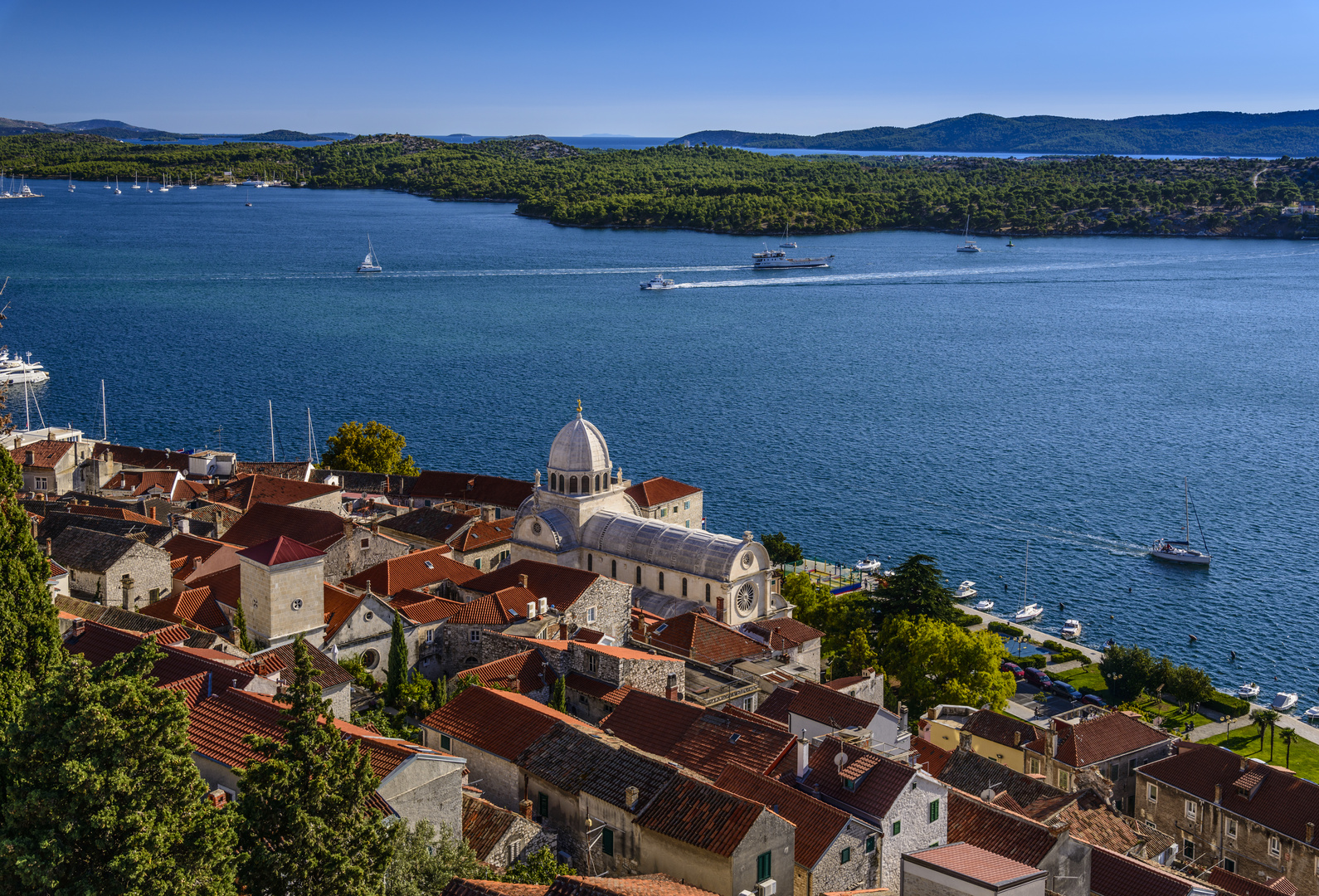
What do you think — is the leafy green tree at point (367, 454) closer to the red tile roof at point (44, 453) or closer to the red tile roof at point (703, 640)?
the red tile roof at point (44, 453)

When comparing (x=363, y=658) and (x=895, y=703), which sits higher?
(x=363, y=658)

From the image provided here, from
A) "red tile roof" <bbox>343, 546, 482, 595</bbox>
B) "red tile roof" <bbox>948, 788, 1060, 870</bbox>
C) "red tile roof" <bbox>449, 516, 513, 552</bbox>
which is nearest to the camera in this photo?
"red tile roof" <bbox>948, 788, 1060, 870</bbox>

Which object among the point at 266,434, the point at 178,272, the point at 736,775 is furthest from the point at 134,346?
the point at 736,775

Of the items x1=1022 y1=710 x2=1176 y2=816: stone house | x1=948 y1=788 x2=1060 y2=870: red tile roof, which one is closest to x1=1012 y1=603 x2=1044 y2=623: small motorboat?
x1=1022 y1=710 x2=1176 y2=816: stone house

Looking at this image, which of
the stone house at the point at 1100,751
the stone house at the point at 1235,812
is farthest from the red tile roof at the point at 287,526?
the stone house at the point at 1235,812

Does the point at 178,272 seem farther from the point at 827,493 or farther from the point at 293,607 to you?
the point at 293,607

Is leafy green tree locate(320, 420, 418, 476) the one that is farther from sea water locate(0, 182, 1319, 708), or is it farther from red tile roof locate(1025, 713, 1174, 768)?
red tile roof locate(1025, 713, 1174, 768)

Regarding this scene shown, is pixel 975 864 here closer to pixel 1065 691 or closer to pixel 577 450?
pixel 577 450
